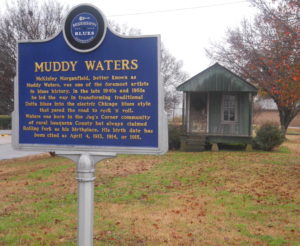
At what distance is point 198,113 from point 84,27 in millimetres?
18516

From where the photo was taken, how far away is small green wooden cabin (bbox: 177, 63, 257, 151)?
20594mm

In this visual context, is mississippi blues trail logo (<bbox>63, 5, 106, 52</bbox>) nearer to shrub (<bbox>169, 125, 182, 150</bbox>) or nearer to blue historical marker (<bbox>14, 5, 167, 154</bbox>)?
blue historical marker (<bbox>14, 5, 167, 154</bbox>)

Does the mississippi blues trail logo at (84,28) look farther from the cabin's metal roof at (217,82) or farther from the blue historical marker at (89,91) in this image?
the cabin's metal roof at (217,82)

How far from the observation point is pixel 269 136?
20.4 metres

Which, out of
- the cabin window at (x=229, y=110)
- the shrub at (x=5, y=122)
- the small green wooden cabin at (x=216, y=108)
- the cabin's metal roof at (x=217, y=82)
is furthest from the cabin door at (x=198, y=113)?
the shrub at (x=5, y=122)

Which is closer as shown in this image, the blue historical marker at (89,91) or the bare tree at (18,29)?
the blue historical marker at (89,91)

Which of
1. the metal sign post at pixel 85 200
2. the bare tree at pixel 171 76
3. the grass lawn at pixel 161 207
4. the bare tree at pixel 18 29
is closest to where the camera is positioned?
the metal sign post at pixel 85 200

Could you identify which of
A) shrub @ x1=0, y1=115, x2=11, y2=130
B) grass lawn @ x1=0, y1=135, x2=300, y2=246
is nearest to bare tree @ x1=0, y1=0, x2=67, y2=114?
grass lawn @ x1=0, y1=135, x2=300, y2=246

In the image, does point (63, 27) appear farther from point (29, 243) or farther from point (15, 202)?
point (15, 202)

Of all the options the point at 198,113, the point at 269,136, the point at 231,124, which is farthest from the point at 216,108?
the point at 269,136

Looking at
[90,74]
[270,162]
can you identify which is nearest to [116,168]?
[270,162]

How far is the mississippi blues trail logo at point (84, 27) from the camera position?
3957 mm

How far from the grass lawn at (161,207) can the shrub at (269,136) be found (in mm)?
8264

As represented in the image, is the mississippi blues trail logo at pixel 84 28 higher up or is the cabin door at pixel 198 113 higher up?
the mississippi blues trail logo at pixel 84 28
